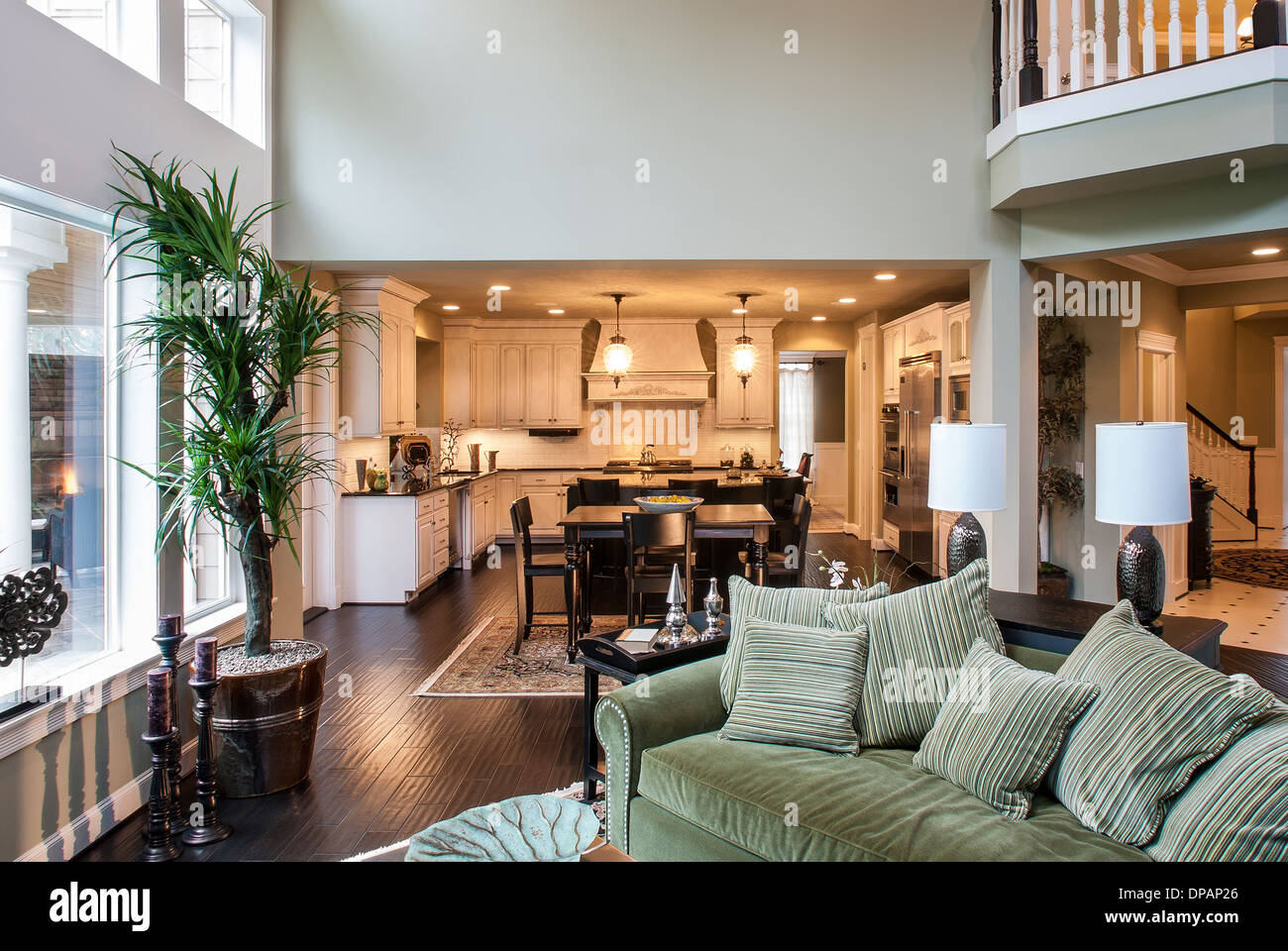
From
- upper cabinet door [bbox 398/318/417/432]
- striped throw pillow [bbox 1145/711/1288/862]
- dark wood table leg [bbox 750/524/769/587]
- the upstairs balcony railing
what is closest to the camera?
striped throw pillow [bbox 1145/711/1288/862]

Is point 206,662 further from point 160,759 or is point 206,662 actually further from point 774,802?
point 774,802

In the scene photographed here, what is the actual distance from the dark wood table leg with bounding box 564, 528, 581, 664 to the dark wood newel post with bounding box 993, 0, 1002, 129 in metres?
3.36

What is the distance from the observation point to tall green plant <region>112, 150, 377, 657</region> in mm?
3021

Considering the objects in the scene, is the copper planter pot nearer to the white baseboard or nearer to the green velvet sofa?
the white baseboard

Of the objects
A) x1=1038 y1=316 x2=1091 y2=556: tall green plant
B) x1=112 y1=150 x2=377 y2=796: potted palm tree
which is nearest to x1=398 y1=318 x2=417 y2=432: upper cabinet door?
x1=112 y1=150 x2=377 y2=796: potted palm tree

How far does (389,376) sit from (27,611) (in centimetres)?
441

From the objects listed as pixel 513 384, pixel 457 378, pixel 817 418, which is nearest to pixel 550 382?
pixel 513 384

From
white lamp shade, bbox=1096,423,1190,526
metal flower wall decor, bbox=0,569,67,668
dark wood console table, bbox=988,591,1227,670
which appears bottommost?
dark wood console table, bbox=988,591,1227,670

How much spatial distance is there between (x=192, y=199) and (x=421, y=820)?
248 cm

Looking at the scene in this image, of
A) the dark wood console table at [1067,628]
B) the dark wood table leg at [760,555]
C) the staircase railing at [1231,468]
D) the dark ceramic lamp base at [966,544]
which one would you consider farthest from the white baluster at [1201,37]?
the staircase railing at [1231,468]

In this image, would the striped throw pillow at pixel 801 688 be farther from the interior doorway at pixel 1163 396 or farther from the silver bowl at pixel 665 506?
the interior doorway at pixel 1163 396

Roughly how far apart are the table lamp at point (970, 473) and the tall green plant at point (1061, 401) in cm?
Result: 319
